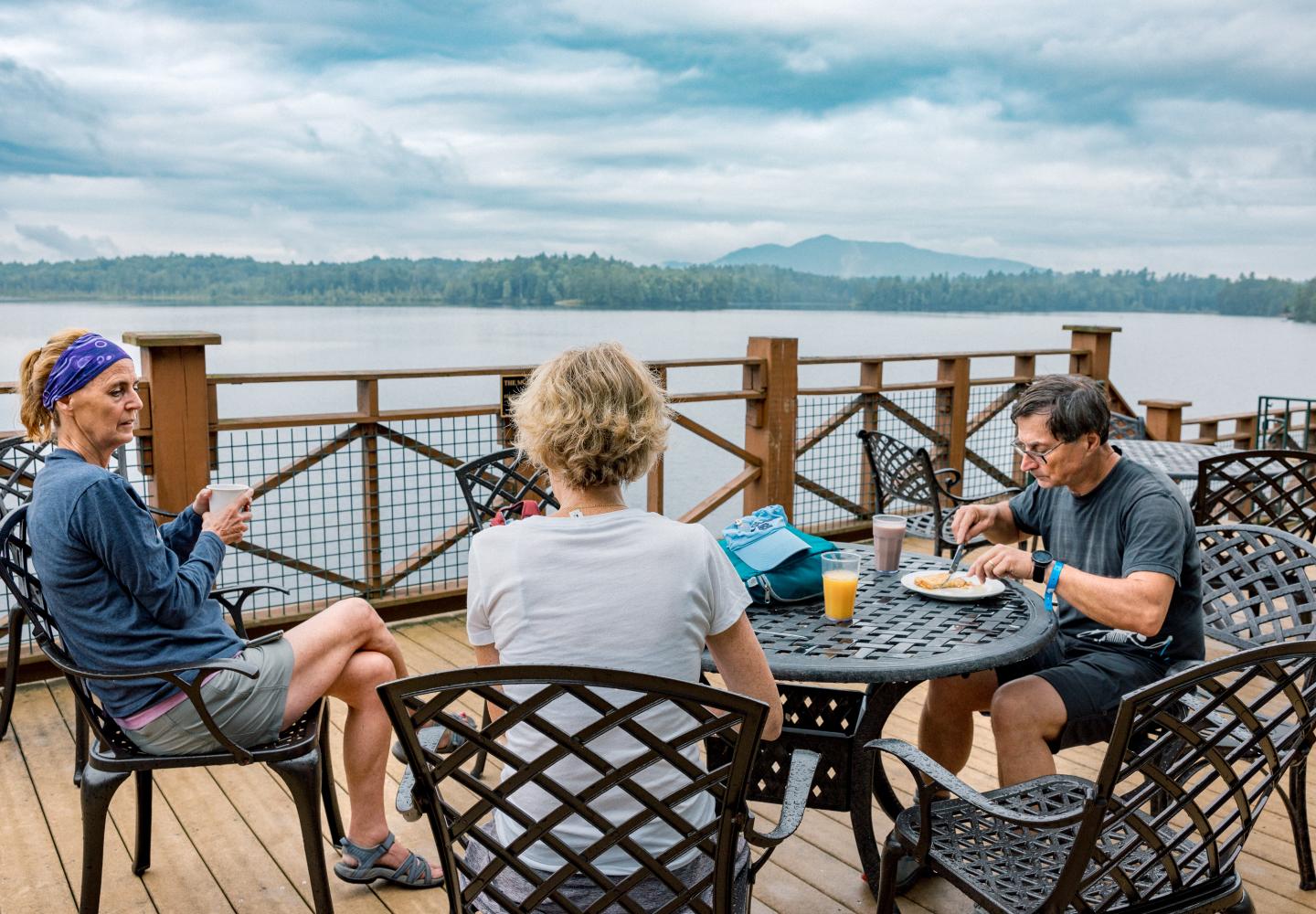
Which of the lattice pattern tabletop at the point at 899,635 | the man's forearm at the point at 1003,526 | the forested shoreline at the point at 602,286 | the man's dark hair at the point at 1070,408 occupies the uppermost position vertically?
the forested shoreline at the point at 602,286

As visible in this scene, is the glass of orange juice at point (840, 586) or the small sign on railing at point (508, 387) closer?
the glass of orange juice at point (840, 586)

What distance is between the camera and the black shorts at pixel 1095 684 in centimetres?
220

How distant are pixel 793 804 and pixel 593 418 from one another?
2.14 ft

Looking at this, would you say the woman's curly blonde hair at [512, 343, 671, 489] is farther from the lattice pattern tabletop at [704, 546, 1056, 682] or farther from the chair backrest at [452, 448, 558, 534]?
the chair backrest at [452, 448, 558, 534]

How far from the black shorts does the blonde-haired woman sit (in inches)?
38.8

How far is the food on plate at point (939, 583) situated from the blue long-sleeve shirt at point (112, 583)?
1538 millimetres

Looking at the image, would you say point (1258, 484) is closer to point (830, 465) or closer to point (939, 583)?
point (939, 583)

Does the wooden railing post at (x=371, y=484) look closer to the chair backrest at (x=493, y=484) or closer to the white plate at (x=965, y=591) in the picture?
the chair backrest at (x=493, y=484)

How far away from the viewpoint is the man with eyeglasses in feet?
7.05

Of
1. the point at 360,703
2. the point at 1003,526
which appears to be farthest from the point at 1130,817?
the point at 360,703

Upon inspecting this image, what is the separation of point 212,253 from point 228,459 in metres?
4.33

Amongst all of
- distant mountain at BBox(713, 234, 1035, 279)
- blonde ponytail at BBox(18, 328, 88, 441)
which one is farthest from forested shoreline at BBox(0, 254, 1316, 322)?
blonde ponytail at BBox(18, 328, 88, 441)

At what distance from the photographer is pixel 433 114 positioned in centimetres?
2566

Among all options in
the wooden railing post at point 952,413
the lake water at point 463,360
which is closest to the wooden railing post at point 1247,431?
the lake water at point 463,360
